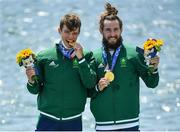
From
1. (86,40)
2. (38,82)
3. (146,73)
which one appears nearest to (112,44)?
(146,73)

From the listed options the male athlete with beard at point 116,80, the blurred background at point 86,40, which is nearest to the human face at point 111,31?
the male athlete with beard at point 116,80

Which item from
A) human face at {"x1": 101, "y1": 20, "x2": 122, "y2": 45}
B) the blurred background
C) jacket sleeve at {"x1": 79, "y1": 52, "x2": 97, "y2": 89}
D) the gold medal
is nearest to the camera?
jacket sleeve at {"x1": 79, "y1": 52, "x2": 97, "y2": 89}

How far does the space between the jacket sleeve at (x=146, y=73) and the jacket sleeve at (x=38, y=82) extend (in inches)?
40.8

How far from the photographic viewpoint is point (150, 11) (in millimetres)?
33250

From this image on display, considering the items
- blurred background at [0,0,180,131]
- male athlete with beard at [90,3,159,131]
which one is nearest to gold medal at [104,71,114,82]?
male athlete with beard at [90,3,159,131]

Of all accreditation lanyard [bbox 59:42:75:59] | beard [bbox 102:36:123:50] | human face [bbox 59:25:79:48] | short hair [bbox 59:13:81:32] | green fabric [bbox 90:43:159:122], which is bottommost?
green fabric [bbox 90:43:159:122]

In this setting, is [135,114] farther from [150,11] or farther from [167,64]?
[150,11]

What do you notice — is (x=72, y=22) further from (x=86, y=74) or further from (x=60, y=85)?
(x=60, y=85)

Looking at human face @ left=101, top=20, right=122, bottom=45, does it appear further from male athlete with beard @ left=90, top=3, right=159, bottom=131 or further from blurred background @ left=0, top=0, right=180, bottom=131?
blurred background @ left=0, top=0, right=180, bottom=131

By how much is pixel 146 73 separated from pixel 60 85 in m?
0.93

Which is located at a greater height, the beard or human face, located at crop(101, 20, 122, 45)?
human face, located at crop(101, 20, 122, 45)

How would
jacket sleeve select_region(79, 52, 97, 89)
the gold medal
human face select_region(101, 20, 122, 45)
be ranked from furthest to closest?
human face select_region(101, 20, 122, 45)
the gold medal
jacket sleeve select_region(79, 52, 97, 89)

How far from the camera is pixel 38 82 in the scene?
855cm

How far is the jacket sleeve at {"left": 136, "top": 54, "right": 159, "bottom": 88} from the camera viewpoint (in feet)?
28.2
